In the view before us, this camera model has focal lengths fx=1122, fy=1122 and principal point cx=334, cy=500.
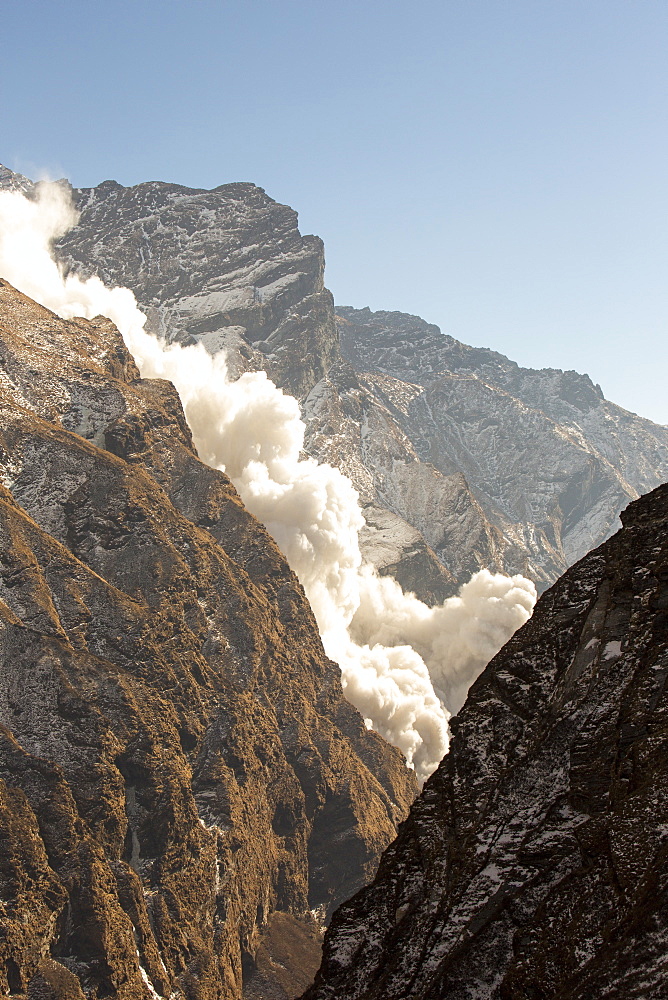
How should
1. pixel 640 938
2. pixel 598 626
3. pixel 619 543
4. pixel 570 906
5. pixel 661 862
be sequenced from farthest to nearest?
pixel 619 543, pixel 598 626, pixel 570 906, pixel 661 862, pixel 640 938

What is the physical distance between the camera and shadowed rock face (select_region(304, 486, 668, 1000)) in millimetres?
47344

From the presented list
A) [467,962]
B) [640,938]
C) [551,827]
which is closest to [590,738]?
[551,827]

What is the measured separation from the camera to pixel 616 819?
50344mm

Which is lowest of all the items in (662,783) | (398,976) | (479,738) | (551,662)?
(398,976)

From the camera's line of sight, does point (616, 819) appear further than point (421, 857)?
No

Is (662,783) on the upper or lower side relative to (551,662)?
lower

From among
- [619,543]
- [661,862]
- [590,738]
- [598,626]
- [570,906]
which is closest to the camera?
[661,862]

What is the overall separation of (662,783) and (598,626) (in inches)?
595

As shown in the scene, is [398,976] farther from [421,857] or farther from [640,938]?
[640,938]

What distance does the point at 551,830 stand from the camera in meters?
56.8

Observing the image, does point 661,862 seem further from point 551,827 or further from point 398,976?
point 398,976

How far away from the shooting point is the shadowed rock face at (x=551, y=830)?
4734 cm

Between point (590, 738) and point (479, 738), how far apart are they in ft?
28.4

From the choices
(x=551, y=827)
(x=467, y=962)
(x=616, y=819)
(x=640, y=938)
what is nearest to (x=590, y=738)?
(x=551, y=827)
